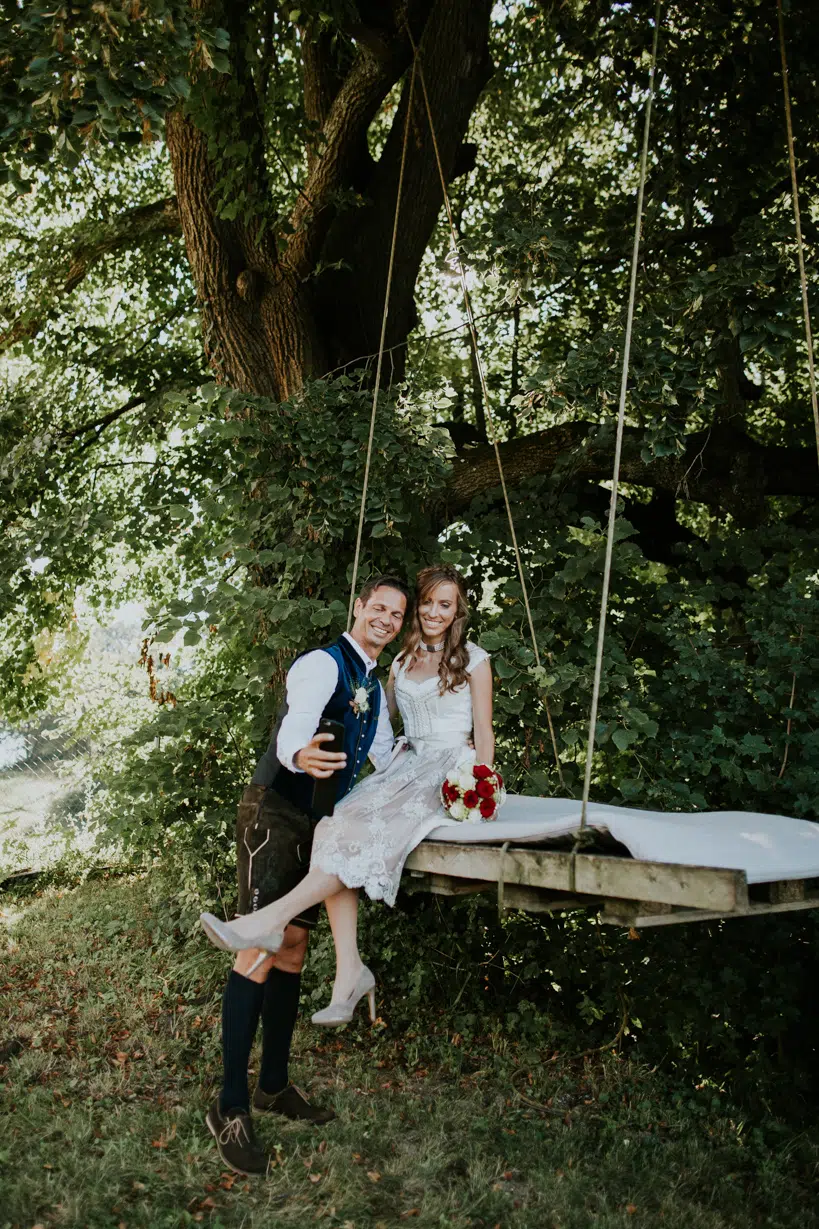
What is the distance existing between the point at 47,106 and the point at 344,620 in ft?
7.31

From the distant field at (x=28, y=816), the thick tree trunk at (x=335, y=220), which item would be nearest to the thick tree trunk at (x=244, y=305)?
the thick tree trunk at (x=335, y=220)

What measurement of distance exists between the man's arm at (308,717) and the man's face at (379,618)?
0.20 m

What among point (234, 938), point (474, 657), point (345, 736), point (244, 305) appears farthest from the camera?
point (244, 305)

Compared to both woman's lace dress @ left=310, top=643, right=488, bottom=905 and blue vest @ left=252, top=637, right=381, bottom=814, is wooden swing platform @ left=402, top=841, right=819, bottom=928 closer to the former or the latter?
woman's lace dress @ left=310, top=643, right=488, bottom=905

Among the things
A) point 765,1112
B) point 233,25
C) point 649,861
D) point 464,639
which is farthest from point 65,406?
point 765,1112

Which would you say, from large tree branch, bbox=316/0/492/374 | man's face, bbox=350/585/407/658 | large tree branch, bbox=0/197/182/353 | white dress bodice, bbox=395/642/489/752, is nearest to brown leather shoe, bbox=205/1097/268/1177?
white dress bodice, bbox=395/642/489/752

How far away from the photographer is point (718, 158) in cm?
486

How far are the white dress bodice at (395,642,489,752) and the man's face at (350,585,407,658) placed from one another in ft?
1.28

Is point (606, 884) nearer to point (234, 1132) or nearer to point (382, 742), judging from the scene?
point (382, 742)

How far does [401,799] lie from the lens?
3137mm

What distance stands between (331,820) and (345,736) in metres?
0.29

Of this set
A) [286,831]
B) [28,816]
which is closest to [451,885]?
[286,831]

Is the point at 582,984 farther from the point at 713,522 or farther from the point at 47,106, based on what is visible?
the point at 47,106

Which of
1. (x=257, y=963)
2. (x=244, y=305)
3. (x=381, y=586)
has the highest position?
(x=244, y=305)
